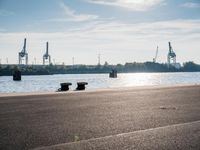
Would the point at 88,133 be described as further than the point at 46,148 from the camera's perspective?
Yes

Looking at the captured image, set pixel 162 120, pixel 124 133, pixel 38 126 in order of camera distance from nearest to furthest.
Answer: pixel 124 133 → pixel 38 126 → pixel 162 120

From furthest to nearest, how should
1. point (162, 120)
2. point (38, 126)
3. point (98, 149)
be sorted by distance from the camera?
point (162, 120), point (38, 126), point (98, 149)

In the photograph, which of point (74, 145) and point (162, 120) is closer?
point (74, 145)

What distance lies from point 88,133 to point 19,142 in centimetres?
205

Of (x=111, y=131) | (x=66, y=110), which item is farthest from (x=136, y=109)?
(x=111, y=131)

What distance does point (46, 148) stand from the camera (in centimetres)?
874

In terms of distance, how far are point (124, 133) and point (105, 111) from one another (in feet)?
17.5

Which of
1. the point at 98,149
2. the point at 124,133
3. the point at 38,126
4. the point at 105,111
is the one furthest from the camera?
the point at 105,111

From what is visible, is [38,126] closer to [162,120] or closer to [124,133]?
[124,133]

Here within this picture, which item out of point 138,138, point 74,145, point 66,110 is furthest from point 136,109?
point 74,145

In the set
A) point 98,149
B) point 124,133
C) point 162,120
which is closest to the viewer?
point 98,149

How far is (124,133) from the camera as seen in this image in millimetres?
10570

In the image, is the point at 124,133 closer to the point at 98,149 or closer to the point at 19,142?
the point at 98,149

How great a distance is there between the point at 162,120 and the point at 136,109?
3400mm
